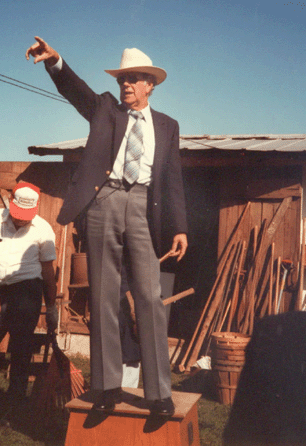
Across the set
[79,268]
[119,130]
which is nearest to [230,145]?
[79,268]

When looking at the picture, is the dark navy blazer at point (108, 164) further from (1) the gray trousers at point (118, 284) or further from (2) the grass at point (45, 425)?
(2) the grass at point (45, 425)

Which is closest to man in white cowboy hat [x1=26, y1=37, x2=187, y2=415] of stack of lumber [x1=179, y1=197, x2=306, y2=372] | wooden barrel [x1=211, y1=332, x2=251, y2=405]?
wooden barrel [x1=211, y1=332, x2=251, y2=405]

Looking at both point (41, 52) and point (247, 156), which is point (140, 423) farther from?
point (247, 156)

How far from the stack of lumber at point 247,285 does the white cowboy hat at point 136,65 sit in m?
4.25

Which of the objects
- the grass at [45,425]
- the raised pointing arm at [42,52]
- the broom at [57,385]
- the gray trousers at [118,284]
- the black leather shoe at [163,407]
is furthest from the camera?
the broom at [57,385]

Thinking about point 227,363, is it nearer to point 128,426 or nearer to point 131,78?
point 128,426

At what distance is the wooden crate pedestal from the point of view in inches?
109

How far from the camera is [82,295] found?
8180 mm

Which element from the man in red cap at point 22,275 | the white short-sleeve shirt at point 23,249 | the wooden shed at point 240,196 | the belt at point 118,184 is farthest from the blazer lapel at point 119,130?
the wooden shed at point 240,196

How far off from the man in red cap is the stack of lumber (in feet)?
9.15

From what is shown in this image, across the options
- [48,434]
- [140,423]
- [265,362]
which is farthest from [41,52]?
[265,362]

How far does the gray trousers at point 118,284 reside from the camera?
112 inches

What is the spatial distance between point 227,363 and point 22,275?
2563mm

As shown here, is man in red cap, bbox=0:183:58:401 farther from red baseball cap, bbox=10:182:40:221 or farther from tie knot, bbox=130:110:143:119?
tie knot, bbox=130:110:143:119
